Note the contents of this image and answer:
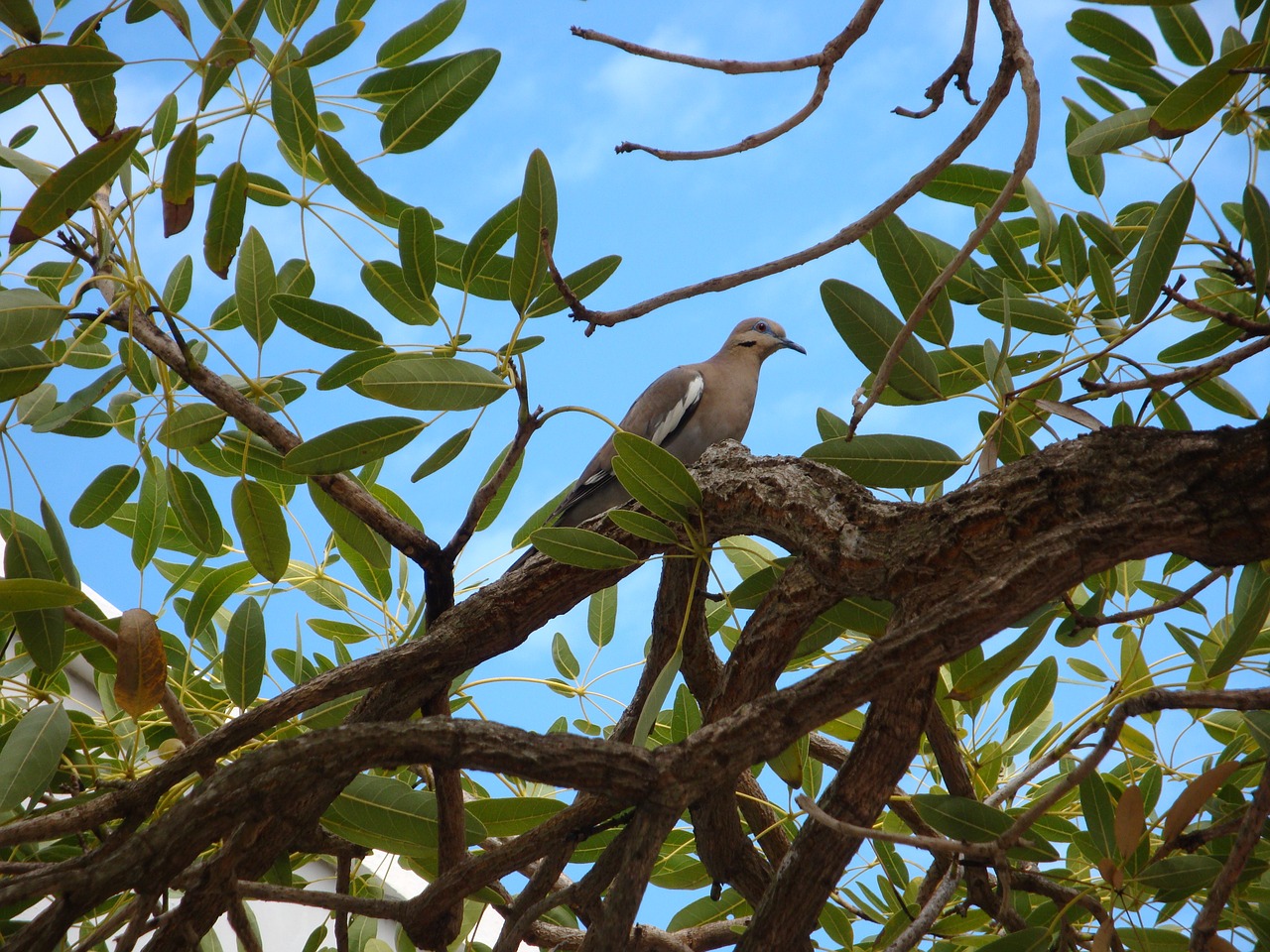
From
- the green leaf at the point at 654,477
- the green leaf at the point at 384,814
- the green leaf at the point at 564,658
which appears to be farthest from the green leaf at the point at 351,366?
the green leaf at the point at 564,658

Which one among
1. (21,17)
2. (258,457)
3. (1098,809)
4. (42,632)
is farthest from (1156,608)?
(21,17)

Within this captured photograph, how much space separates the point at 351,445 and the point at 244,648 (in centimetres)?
71

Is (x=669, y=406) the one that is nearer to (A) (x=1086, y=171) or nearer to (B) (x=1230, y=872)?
(A) (x=1086, y=171)

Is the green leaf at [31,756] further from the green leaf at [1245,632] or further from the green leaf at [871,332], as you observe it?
the green leaf at [1245,632]

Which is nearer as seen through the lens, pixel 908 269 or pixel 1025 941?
pixel 1025 941

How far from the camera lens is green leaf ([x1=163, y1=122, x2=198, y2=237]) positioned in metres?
2.10

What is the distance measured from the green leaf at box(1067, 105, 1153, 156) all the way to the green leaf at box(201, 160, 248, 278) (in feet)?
5.74

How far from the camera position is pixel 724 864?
2605mm

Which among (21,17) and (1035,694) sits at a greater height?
(21,17)

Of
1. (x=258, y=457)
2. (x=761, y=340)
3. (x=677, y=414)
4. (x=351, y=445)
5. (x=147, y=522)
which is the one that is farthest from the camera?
(x=761, y=340)

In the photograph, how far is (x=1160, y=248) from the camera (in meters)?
2.08

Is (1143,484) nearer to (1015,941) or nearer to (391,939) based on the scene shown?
(1015,941)

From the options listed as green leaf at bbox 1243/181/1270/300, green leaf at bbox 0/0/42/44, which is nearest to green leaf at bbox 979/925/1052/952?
green leaf at bbox 1243/181/1270/300

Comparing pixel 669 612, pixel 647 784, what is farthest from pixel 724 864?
pixel 647 784
